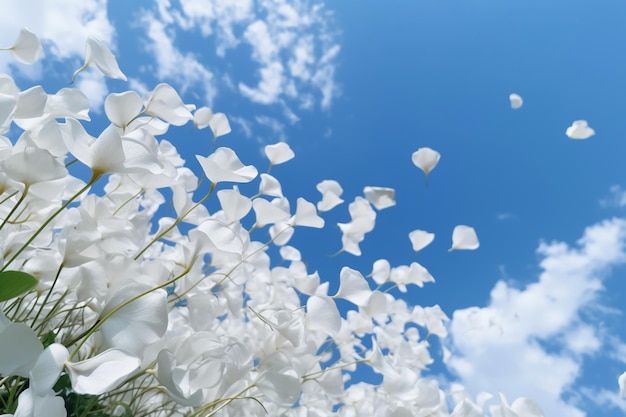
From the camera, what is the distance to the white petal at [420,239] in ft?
4.24

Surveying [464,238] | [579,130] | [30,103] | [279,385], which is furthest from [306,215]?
[579,130]

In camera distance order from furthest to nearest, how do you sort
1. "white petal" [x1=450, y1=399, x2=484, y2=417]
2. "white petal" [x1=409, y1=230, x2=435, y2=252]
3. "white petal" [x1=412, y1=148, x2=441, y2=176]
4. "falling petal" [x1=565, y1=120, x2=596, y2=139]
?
"falling petal" [x1=565, y1=120, x2=596, y2=139]
"white petal" [x1=409, y1=230, x2=435, y2=252]
"white petal" [x1=412, y1=148, x2=441, y2=176]
"white petal" [x1=450, y1=399, x2=484, y2=417]

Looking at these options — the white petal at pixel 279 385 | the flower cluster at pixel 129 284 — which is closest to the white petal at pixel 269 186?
the flower cluster at pixel 129 284

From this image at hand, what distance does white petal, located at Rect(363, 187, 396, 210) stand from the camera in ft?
3.31

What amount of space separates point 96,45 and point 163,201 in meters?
0.46

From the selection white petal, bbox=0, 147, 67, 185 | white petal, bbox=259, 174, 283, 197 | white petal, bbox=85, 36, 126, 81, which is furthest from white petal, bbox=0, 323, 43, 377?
white petal, bbox=259, 174, 283, 197

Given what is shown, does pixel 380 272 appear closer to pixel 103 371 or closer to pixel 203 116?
pixel 203 116

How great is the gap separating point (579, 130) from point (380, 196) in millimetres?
1067

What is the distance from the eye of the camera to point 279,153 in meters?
0.92

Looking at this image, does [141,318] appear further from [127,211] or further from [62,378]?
[127,211]

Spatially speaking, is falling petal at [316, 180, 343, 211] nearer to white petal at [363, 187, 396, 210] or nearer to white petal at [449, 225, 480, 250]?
white petal at [363, 187, 396, 210]

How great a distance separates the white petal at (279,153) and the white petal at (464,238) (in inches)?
17.3

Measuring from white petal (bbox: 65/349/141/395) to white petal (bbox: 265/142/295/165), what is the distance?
0.59 metres

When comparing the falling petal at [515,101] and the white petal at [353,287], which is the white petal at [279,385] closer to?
the white petal at [353,287]
